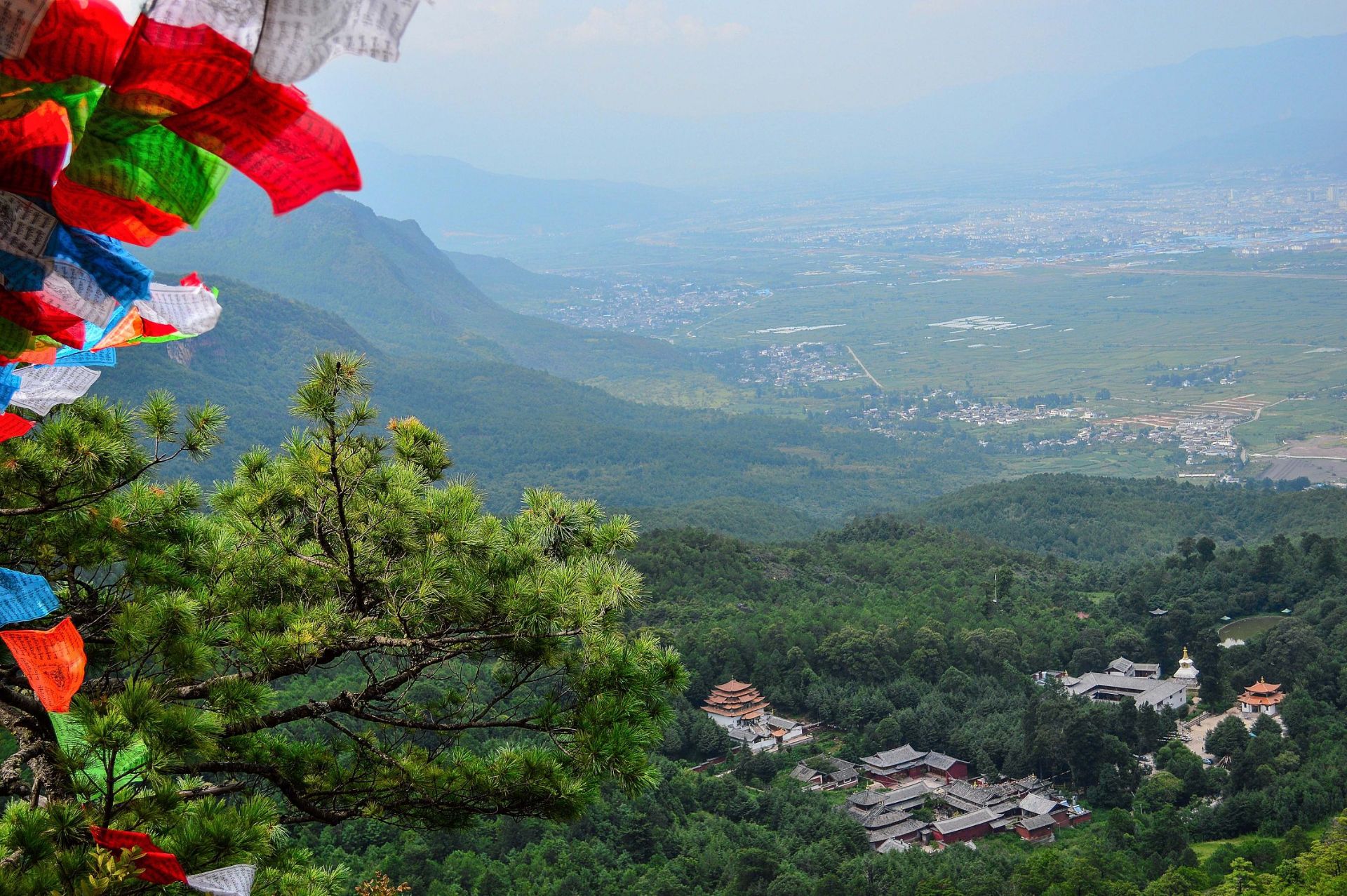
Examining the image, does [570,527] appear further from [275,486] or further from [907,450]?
[907,450]

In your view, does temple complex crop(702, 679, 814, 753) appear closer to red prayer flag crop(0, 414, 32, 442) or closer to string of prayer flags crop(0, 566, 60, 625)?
string of prayer flags crop(0, 566, 60, 625)

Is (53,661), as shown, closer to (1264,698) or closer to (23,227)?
(23,227)

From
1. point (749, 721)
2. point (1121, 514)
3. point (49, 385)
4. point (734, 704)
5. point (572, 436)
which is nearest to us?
point (49, 385)

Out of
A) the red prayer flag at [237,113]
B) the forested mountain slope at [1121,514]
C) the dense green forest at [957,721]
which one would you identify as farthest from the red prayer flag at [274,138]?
the forested mountain slope at [1121,514]

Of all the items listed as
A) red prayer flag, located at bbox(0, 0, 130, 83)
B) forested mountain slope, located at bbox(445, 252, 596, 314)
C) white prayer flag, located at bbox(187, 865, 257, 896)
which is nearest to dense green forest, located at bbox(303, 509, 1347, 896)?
white prayer flag, located at bbox(187, 865, 257, 896)

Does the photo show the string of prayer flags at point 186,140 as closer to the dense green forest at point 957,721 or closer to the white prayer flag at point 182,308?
the white prayer flag at point 182,308

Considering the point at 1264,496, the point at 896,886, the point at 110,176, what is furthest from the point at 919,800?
the point at 1264,496

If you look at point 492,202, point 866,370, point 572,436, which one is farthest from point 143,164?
point 492,202
